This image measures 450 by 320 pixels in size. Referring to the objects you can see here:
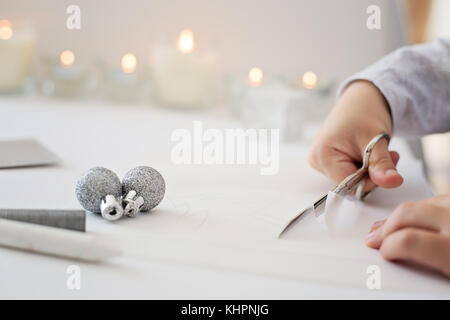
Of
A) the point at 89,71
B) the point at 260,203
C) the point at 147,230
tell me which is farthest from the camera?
the point at 89,71

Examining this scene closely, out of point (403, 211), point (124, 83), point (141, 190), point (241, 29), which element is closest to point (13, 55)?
point (124, 83)

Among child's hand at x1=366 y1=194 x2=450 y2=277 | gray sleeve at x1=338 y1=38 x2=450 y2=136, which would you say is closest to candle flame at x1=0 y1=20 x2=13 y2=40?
gray sleeve at x1=338 y1=38 x2=450 y2=136

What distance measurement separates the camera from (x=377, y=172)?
60cm

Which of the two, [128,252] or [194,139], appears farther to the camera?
[194,139]

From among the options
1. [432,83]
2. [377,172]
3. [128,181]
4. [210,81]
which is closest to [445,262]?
[377,172]

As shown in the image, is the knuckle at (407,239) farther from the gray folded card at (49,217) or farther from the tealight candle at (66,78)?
the tealight candle at (66,78)

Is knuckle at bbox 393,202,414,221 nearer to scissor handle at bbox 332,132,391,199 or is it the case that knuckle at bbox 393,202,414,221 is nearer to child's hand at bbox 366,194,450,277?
child's hand at bbox 366,194,450,277

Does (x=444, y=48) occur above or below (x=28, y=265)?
above

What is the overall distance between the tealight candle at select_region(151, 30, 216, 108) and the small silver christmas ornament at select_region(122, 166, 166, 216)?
616mm

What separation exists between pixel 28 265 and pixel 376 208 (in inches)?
14.1

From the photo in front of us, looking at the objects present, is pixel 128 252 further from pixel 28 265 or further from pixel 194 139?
pixel 194 139

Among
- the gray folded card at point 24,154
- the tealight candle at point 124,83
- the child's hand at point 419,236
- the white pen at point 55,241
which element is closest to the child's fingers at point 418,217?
the child's hand at point 419,236

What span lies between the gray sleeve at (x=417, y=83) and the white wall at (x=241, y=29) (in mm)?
476

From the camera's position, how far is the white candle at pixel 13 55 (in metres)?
1.10
